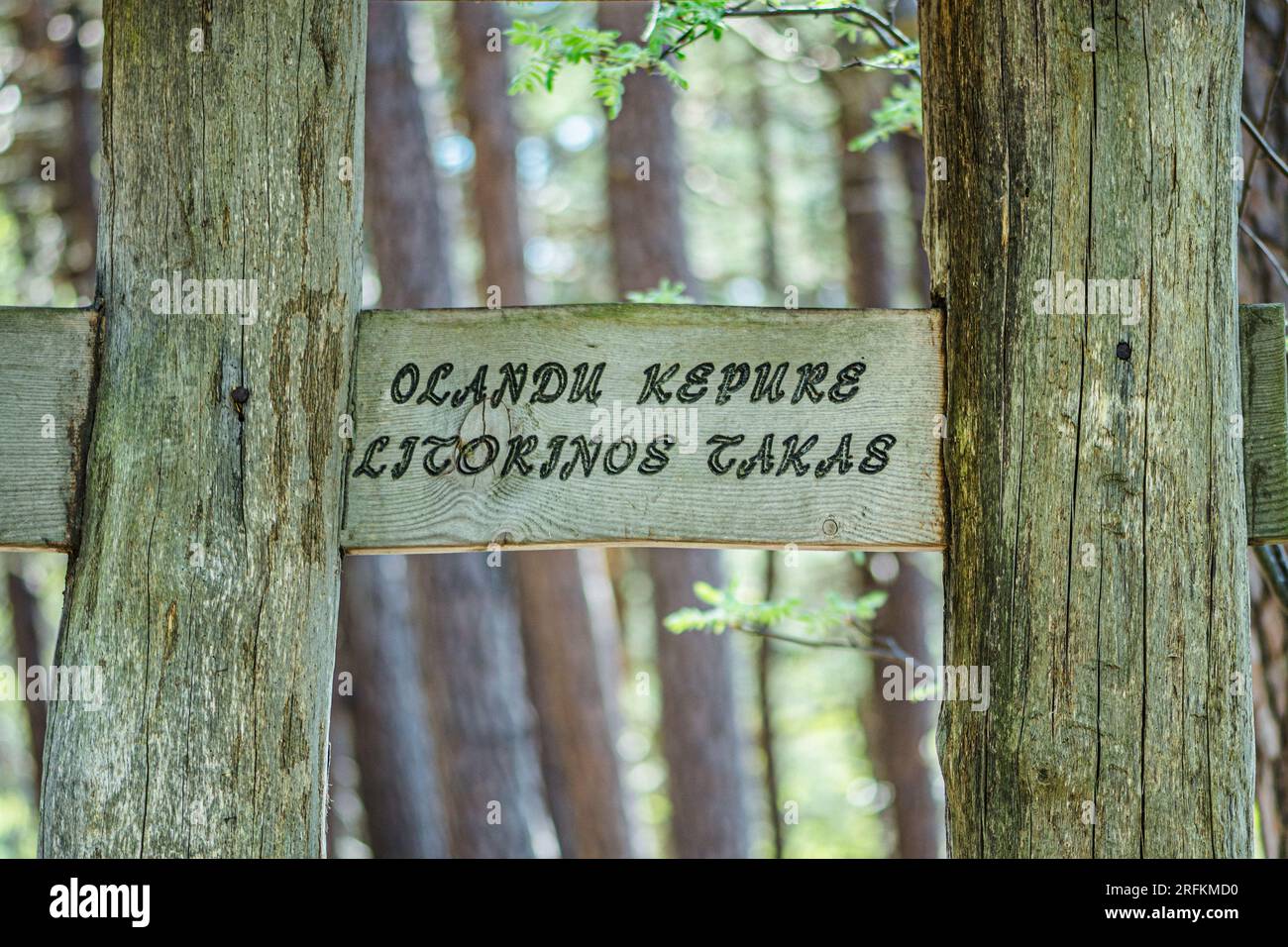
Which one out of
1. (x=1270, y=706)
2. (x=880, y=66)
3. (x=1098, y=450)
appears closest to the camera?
(x=1098, y=450)

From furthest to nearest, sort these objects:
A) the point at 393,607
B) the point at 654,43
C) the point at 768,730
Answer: the point at 768,730 < the point at 393,607 < the point at 654,43

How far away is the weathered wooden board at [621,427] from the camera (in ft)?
6.95

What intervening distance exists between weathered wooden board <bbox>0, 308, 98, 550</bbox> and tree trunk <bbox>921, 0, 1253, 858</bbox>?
1583mm

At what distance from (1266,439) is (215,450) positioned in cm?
189

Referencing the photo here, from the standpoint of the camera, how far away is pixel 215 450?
208cm

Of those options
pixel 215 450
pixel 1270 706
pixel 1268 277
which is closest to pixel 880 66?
pixel 1268 277

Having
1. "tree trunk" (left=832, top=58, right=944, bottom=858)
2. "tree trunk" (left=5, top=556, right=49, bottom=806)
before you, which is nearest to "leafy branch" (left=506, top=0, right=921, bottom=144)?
"tree trunk" (left=832, top=58, right=944, bottom=858)

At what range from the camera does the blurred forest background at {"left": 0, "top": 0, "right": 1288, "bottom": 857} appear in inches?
284

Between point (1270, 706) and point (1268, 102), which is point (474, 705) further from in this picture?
point (1268, 102)

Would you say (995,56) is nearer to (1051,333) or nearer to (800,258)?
(1051,333)

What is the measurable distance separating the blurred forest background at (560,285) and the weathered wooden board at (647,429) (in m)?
1.16

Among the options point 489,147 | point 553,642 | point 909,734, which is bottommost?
point 909,734

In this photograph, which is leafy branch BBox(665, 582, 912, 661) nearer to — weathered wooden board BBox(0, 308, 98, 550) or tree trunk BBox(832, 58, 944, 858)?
weathered wooden board BBox(0, 308, 98, 550)

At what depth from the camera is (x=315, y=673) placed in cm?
210
